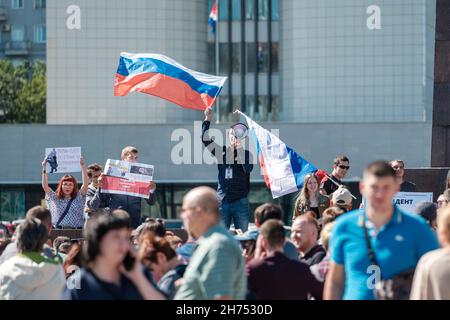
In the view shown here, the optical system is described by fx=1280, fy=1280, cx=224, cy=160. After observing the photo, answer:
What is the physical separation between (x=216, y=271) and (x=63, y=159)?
1081cm

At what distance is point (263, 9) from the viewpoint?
57.0m

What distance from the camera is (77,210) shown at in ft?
58.1

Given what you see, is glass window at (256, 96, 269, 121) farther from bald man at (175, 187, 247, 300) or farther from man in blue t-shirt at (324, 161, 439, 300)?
bald man at (175, 187, 247, 300)

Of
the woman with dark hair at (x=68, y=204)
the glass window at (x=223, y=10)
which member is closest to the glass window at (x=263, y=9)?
the glass window at (x=223, y=10)

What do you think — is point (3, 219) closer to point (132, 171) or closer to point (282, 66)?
point (282, 66)

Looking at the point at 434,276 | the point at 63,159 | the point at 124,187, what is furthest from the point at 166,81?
the point at 434,276

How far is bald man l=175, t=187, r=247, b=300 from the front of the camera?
8055 millimetres

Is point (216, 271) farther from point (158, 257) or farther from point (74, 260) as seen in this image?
point (74, 260)

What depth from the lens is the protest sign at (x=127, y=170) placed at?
55.6 ft

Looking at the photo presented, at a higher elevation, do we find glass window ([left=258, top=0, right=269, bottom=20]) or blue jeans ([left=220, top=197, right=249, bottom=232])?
glass window ([left=258, top=0, right=269, bottom=20])

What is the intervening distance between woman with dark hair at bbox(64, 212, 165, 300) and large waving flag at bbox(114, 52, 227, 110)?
1097 centimetres

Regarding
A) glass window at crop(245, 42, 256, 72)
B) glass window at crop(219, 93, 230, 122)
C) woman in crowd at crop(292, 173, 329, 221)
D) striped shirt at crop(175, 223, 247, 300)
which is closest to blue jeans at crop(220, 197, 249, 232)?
woman in crowd at crop(292, 173, 329, 221)

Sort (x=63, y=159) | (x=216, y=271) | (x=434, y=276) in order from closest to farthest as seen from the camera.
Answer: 1. (x=434, y=276)
2. (x=216, y=271)
3. (x=63, y=159)

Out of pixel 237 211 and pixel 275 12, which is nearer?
pixel 237 211
